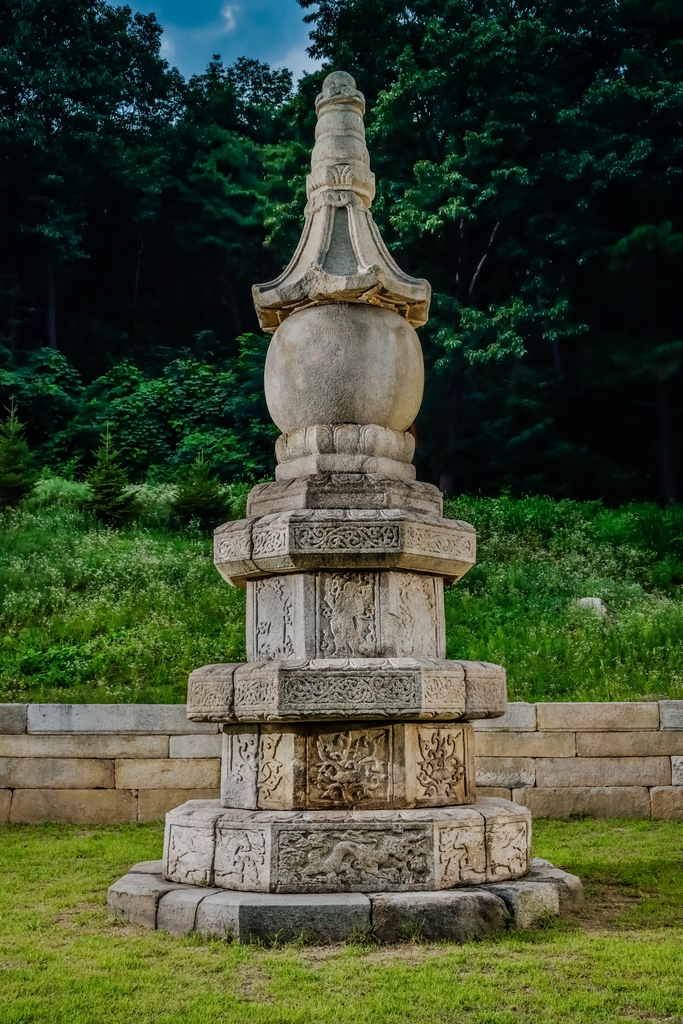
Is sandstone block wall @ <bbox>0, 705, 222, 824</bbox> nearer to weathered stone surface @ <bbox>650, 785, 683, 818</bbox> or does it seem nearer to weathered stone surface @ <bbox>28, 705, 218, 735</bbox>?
weathered stone surface @ <bbox>28, 705, 218, 735</bbox>

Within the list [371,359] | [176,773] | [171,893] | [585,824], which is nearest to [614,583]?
[585,824]

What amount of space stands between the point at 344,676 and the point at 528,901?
1.33 meters

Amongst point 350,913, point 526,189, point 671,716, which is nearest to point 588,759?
point 671,716

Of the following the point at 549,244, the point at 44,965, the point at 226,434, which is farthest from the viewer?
the point at 226,434

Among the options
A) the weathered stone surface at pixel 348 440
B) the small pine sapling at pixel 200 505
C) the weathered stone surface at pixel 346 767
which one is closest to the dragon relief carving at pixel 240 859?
the weathered stone surface at pixel 346 767

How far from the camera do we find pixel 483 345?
20.3m

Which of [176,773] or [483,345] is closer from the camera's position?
[176,773]

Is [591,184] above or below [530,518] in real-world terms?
above

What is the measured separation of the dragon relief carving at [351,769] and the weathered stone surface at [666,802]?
4395 mm

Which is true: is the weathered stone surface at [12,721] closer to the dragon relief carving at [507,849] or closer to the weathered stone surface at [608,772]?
the weathered stone surface at [608,772]

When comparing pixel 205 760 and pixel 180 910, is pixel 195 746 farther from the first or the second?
pixel 180 910

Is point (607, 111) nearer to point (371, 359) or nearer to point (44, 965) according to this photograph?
point (371, 359)

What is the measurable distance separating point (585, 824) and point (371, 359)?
4635 millimetres

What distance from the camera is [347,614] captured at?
4.89 metres
